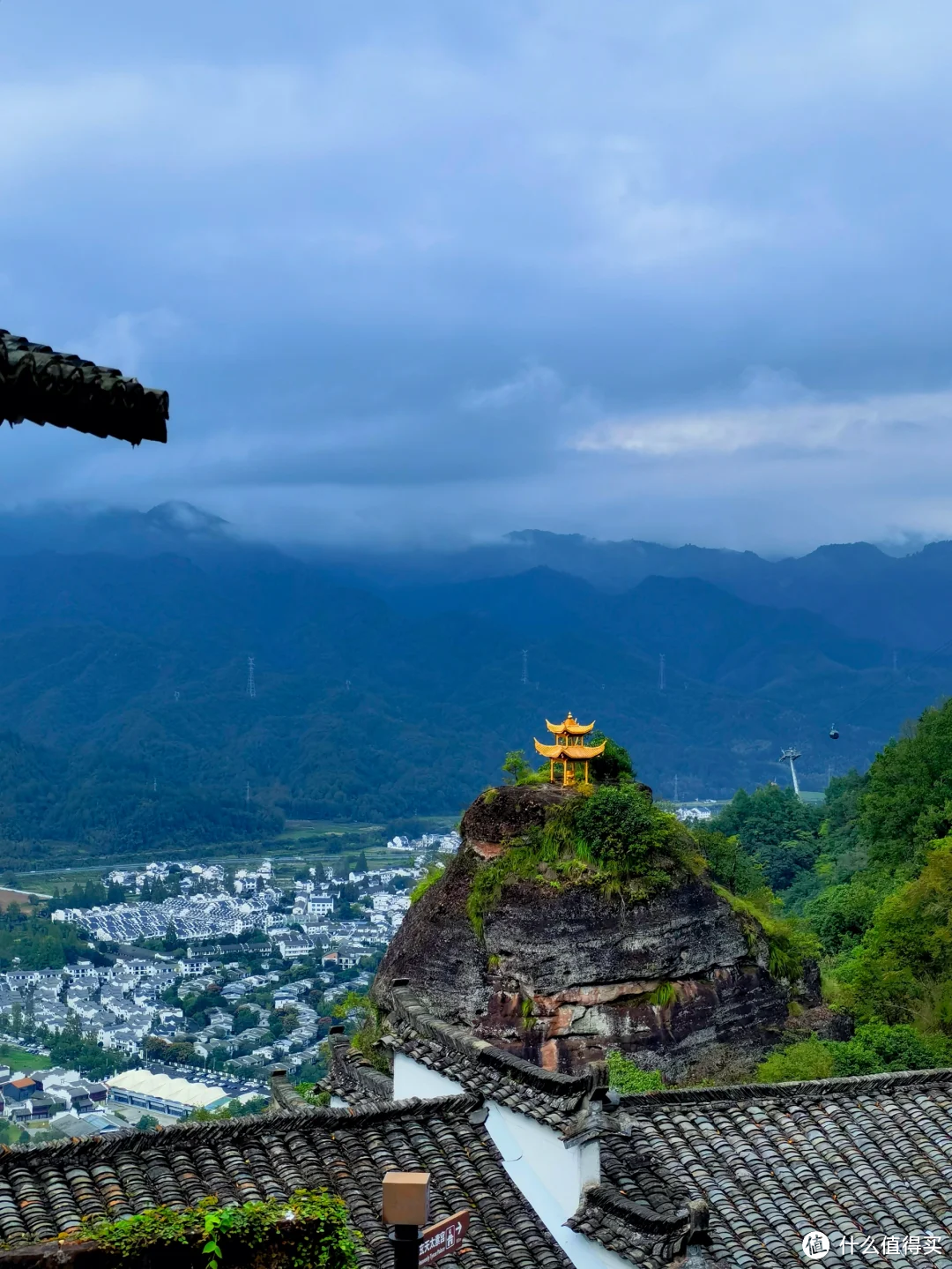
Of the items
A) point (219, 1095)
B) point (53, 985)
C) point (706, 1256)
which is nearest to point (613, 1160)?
point (706, 1256)

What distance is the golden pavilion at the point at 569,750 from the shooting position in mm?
32000

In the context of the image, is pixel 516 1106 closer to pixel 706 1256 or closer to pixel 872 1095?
pixel 706 1256

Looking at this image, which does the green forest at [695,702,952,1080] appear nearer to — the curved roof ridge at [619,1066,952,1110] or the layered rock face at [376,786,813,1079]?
the layered rock face at [376,786,813,1079]

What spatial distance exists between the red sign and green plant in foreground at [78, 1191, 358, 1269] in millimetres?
1100

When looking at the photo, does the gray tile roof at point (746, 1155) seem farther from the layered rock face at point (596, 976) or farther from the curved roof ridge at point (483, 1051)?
the layered rock face at point (596, 976)

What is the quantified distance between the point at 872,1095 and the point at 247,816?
476 feet

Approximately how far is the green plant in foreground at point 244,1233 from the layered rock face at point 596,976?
20965mm

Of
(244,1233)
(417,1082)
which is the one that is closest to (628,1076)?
(417,1082)

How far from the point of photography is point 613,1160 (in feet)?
35.8

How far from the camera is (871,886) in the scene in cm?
4541

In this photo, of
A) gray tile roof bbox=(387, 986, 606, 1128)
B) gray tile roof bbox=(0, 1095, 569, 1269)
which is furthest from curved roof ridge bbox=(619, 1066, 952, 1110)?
gray tile roof bbox=(0, 1095, 569, 1269)

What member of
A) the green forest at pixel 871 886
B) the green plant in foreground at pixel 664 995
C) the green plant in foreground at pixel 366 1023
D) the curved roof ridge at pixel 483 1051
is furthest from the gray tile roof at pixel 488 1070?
the green plant in foreground at pixel 664 995

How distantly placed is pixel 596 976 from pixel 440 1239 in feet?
65.9

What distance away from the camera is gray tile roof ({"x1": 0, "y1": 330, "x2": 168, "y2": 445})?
177 inches
